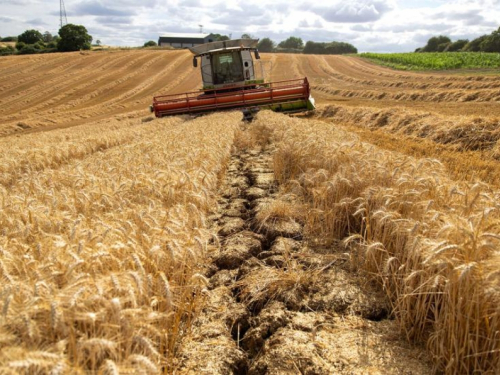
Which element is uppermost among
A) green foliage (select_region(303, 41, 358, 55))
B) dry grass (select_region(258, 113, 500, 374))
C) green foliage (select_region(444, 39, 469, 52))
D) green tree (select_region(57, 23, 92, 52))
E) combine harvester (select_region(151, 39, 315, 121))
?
green foliage (select_region(303, 41, 358, 55))

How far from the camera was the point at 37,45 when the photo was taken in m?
67.8

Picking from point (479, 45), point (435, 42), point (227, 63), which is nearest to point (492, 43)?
point (479, 45)

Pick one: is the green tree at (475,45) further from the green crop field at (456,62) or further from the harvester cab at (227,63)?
the harvester cab at (227,63)

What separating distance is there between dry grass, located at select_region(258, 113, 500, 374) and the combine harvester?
12.0 metres

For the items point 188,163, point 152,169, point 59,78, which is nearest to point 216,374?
point 152,169

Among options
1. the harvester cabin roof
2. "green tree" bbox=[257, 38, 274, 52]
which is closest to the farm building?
"green tree" bbox=[257, 38, 274, 52]

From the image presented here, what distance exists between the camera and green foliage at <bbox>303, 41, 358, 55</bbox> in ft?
343

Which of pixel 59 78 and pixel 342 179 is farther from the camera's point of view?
pixel 59 78

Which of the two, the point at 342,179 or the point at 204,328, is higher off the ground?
the point at 342,179

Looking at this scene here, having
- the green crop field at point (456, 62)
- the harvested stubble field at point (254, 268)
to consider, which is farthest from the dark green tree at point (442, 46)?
the harvested stubble field at point (254, 268)

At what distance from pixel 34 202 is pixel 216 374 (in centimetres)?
277

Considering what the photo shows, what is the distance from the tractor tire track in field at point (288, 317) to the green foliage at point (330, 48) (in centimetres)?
10897

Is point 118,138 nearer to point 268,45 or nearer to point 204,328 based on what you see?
point 204,328

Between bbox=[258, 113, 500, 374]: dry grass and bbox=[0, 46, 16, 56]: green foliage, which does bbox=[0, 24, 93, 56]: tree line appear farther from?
bbox=[258, 113, 500, 374]: dry grass
